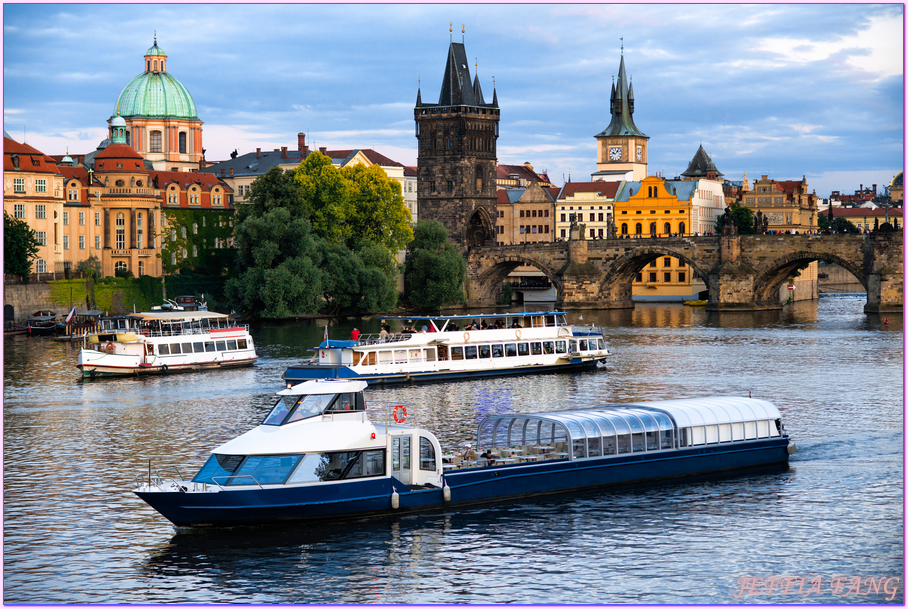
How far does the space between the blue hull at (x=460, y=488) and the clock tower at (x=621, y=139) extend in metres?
145

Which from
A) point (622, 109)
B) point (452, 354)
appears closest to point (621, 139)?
point (622, 109)

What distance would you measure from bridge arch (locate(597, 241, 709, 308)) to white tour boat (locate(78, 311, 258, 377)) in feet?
181

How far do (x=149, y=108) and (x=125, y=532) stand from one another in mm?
123258

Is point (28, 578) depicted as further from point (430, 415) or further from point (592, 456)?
point (430, 415)

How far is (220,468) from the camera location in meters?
25.9

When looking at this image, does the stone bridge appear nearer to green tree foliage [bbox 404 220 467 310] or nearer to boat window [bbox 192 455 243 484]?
green tree foliage [bbox 404 220 467 310]

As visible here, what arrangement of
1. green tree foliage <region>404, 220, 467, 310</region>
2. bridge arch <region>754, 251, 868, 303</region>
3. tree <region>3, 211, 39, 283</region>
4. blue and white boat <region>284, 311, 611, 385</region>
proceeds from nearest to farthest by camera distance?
blue and white boat <region>284, 311, 611, 385</region> < tree <region>3, 211, 39, 283</region> < bridge arch <region>754, 251, 868, 303</region> < green tree foliage <region>404, 220, 467, 310</region>

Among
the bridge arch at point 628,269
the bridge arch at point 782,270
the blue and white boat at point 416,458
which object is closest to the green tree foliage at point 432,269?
the bridge arch at point 628,269

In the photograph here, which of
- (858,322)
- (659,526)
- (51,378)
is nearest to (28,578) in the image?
(659,526)

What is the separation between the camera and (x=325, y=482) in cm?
2566

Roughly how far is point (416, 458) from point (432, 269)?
247ft

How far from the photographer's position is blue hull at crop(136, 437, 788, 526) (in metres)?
25.3

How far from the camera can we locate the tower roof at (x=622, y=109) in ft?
577

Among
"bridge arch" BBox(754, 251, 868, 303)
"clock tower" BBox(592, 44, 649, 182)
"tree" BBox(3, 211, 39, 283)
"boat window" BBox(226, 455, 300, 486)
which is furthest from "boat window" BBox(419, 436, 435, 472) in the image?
"clock tower" BBox(592, 44, 649, 182)
